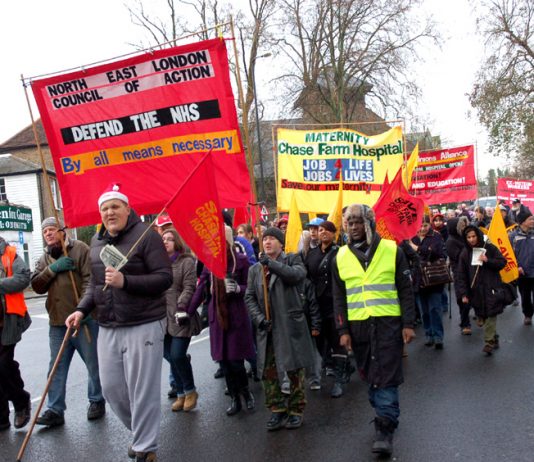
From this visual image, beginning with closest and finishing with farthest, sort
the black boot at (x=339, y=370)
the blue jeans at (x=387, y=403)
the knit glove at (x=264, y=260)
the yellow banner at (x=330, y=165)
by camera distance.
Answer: the blue jeans at (x=387, y=403) < the knit glove at (x=264, y=260) < the black boot at (x=339, y=370) < the yellow banner at (x=330, y=165)

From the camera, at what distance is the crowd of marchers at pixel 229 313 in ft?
13.2

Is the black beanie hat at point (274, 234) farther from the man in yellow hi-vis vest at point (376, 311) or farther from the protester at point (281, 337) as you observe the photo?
the man in yellow hi-vis vest at point (376, 311)

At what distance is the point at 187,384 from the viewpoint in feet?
18.5

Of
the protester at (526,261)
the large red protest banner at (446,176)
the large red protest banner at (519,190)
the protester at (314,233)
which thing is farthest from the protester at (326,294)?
the large red protest banner at (519,190)

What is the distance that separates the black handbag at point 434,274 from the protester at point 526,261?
1.66 m

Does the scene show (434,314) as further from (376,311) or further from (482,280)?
(376,311)

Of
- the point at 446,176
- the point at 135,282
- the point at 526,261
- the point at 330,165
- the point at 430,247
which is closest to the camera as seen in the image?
the point at 135,282

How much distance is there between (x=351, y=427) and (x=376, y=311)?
116 centimetres


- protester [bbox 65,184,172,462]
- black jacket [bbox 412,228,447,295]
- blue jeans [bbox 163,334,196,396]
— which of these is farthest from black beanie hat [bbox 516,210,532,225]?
protester [bbox 65,184,172,462]

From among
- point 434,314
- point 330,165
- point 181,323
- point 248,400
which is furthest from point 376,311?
point 330,165

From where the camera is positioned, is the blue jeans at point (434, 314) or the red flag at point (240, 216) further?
the red flag at point (240, 216)

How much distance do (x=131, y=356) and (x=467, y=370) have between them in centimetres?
403

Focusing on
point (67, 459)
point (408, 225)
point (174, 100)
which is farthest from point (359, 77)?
point (67, 459)

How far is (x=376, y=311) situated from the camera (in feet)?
14.1
